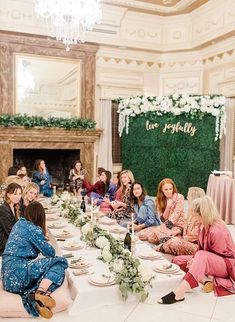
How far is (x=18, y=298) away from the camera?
10.2 ft

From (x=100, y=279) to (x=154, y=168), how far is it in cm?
630

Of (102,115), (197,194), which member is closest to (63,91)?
(102,115)

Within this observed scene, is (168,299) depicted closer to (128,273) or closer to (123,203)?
(128,273)

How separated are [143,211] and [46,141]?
471 cm

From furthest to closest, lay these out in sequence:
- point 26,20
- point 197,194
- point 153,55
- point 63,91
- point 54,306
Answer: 1. point 153,55
2. point 63,91
3. point 26,20
4. point 197,194
5. point 54,306

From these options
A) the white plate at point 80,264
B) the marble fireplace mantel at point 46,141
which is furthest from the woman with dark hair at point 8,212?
the marble fireplace mantel at point 46,141

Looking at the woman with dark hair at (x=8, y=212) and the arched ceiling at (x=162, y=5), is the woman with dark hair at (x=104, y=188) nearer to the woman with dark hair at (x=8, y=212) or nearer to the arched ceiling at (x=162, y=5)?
the woman with dark hair at (x=8, y=212)

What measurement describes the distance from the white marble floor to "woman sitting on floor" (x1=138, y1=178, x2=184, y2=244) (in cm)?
170

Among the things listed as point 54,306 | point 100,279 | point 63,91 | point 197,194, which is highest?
point 63,91

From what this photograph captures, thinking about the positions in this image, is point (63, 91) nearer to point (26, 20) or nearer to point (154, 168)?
point (26, 20)

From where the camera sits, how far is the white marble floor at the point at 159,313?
3.01 meters

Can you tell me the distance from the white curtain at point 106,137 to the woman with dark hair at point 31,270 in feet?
22.6

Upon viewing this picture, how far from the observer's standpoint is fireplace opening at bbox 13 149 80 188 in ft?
32.3

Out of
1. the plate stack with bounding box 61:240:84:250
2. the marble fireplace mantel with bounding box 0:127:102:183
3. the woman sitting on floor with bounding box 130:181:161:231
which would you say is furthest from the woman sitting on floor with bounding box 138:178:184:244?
the marble fireplace mantel with bounding box 0:127:102:183
